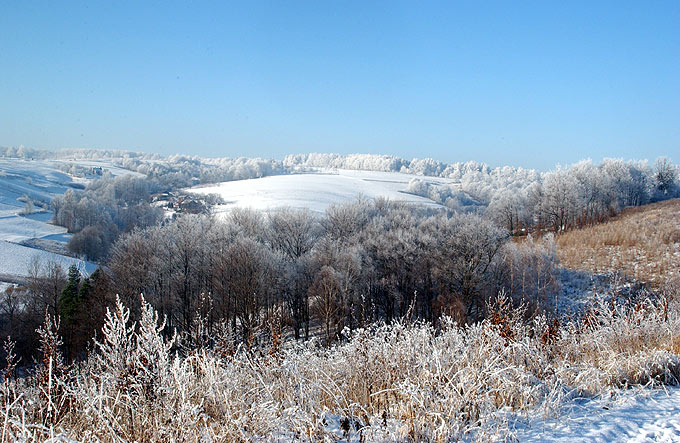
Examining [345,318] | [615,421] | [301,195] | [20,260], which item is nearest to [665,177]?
[301,195]

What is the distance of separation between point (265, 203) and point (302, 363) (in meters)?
61.5

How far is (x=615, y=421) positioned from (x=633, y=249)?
31627 millimetres

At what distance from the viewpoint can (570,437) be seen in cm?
287

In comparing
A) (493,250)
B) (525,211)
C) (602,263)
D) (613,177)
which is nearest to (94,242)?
(493,250)

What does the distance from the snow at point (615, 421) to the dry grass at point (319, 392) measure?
0.51 feet

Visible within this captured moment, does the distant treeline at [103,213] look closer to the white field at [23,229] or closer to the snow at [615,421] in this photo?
the white field at [23,229]

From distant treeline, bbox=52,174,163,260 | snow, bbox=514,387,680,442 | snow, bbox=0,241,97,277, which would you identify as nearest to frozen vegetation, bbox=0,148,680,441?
snow, bbox=514,387,680,442

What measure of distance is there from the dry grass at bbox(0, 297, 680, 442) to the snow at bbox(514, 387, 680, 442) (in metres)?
0.16

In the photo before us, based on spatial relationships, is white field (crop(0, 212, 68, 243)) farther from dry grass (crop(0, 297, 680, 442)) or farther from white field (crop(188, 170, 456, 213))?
dry grass (crop(0, 297, 680, 442))

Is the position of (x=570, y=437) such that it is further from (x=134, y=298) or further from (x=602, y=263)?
(x=602, y=263)

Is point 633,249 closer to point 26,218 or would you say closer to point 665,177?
point 665,177

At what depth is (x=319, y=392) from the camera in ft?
12.5

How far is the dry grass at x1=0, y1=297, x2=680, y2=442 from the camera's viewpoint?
2764 mm

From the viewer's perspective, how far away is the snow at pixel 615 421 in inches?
113
